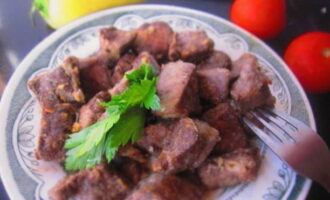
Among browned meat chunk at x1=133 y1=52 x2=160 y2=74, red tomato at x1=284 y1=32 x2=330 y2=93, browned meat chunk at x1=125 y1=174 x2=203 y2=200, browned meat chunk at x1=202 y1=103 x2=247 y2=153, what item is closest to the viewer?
browned meat chunk at x1=125 y1=174 x2=203 y2=200

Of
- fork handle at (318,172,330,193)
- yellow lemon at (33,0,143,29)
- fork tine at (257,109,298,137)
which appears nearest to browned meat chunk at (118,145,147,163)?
fork tine at (257,109,298,137)

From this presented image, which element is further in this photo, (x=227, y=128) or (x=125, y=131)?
(x=227, y=128)

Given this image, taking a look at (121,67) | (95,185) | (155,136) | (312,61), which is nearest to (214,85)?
(155,136)

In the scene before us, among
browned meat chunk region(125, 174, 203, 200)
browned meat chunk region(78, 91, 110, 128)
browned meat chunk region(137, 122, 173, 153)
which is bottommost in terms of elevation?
browned meat chunk region(125, 174, 203, 200)

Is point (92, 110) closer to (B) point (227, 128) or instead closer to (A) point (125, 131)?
(A) point (125, 131)

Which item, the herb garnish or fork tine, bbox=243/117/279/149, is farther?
fork tine, bbox=243/117/279/149

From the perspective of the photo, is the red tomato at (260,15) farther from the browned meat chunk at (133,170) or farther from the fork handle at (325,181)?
the browned meat chunk at (133,170)

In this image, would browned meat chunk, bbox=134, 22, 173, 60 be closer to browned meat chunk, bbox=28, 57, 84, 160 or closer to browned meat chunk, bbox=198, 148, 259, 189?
browned meat chunk, bbox=28, 57, 84, 160

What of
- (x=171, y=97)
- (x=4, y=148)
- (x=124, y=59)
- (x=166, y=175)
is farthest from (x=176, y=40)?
(x=4, y=148)
